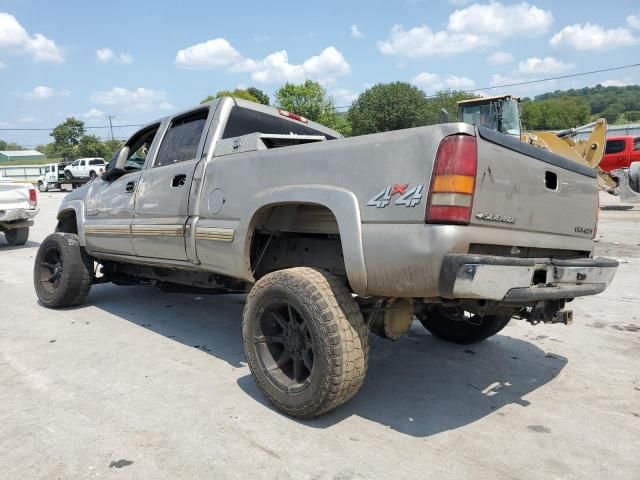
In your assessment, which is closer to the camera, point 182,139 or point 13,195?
point 182,139

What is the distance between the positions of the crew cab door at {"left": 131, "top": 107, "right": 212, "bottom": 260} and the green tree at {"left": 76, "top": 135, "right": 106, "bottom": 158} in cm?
7070

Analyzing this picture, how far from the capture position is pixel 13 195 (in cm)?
1059

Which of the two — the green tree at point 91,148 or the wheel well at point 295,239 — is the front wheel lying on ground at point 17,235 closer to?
the wheel well at point 295,239

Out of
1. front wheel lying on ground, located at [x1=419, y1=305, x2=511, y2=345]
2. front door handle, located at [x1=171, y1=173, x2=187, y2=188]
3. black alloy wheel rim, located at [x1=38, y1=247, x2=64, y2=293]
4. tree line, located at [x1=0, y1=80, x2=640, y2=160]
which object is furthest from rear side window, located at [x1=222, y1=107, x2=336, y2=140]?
tree line, located at [x1=0, y1=80, x2=640, y2=160]

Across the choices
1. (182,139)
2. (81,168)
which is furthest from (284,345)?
(81,168)

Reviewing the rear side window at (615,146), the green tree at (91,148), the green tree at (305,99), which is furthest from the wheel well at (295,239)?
the green tree at (91,148)

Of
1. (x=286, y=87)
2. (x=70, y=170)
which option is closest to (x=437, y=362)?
(x=70, y=170)

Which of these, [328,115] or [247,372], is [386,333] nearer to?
[247,372]

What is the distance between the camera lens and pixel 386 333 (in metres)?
3.25

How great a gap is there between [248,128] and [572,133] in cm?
1333

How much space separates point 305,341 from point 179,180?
1866mm

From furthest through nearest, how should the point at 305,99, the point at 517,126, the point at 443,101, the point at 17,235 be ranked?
the point at 443,101, the point at 305,99, the point at 517,126, the point at 17,235

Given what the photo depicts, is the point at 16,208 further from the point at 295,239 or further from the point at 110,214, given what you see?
the point at 295,239

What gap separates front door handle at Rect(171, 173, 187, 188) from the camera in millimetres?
4078
